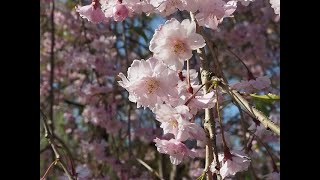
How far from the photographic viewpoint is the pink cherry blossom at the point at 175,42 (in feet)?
4.40

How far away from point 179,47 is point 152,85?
11cm

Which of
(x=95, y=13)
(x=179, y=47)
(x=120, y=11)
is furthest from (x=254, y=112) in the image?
(x=95, y=13)

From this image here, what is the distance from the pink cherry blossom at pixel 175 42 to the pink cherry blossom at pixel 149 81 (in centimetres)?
2

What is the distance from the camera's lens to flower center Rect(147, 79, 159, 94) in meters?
1.35

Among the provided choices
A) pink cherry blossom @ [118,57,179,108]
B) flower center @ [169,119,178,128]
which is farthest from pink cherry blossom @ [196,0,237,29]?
flower center @ [169,119,178,128]

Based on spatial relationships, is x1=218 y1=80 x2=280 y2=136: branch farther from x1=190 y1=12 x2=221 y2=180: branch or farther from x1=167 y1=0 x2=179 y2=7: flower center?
x1=167 y1=0 x2=179 y2=7: flower center

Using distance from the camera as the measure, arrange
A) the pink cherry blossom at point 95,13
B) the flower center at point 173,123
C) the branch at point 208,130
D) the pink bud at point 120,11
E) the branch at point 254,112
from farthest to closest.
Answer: the pink cherry blossom at point 95,13, the pink bud at point 120,11, the flower center at point 173,123, the branch at point 208,130, the branch at point 254,112

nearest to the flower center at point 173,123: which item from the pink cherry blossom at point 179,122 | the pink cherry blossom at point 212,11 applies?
the pink cherry blossom at point 179,122

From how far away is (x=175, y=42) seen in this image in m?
1.36

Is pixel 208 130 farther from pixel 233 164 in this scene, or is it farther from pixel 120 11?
pixel 120 11

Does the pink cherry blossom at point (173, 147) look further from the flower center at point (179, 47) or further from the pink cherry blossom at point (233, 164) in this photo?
the flower center at point (179, 47)

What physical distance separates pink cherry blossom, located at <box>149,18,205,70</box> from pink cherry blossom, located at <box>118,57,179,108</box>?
0.08 ft

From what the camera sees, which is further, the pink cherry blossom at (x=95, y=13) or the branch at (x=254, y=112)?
the pink cherry blossom at (x=95, y=13)
